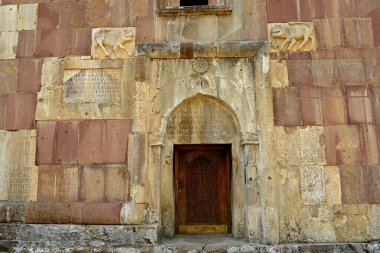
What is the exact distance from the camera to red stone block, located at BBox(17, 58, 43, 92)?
25.7ft

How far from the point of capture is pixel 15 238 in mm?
7133

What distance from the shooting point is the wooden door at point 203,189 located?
25.4 ft

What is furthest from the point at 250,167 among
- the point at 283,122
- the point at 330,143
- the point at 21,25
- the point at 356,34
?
the point at 21,25

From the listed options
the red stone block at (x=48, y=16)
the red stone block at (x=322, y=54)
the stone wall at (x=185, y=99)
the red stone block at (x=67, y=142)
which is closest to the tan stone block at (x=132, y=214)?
the stone wall at (x=185, y=99)

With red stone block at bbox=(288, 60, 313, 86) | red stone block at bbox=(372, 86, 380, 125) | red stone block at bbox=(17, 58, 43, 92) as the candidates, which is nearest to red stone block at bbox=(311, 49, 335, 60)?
red stone block at bbox=(288, 60, 313, 86)

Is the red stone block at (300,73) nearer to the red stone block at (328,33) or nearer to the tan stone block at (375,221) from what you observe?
the red stone block at (328,33)

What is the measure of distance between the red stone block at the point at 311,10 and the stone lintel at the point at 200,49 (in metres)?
1.14

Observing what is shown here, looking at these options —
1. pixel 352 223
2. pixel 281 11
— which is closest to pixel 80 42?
pixel 281 11

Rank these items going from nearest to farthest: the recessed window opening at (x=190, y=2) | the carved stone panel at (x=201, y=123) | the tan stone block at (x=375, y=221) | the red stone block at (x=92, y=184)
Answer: the tan stone block at (x=375, y=221) < the red stone block at (x=92, y=184) < the carved stone panel at (x=201, y=123) < the recessed window opening at (x=190, y=2)

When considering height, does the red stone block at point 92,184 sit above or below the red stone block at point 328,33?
below

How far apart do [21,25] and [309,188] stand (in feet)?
22.5

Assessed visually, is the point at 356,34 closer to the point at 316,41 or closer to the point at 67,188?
the point at 316,41

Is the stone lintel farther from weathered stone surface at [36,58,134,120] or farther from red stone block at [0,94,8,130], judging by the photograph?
red stone block at [0,94,8,130]

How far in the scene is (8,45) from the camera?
805cm
